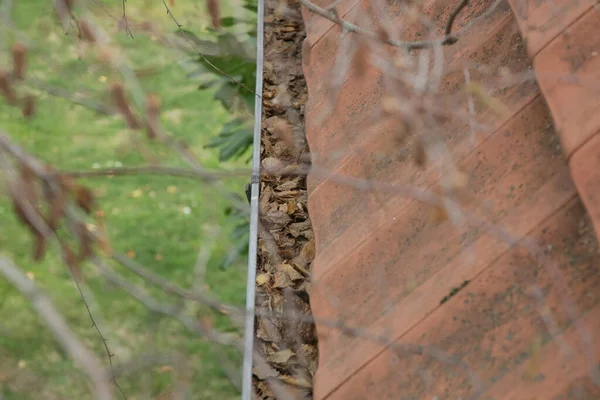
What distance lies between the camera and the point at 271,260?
163 centimetres

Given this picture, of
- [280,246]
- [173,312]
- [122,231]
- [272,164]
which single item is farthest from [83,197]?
[122,231]

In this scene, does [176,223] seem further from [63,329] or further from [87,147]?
[63,329]

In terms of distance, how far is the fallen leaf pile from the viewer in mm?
1368

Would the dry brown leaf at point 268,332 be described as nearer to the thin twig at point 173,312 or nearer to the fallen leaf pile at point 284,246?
the fallen leaf pile at point 284,246

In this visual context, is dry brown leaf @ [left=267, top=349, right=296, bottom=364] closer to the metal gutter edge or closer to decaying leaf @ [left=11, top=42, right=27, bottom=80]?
the metal gutter edge

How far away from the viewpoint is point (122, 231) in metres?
5.36

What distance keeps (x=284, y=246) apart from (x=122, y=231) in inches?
155

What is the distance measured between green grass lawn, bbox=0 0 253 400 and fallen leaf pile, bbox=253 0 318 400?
1.19 m

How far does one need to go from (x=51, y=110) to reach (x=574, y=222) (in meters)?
5.75

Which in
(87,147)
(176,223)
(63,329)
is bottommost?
(63,329)

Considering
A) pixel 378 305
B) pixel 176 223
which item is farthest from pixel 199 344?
pixel 378 305

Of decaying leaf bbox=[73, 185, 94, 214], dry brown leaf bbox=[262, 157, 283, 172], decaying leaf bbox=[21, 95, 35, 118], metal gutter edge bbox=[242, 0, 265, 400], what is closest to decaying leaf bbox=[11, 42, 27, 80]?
decaying leaf bbox=[21, 95, 35, 118]

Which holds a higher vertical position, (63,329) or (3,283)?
(3,283)

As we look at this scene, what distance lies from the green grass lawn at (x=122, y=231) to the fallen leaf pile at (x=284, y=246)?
1.19 meters
